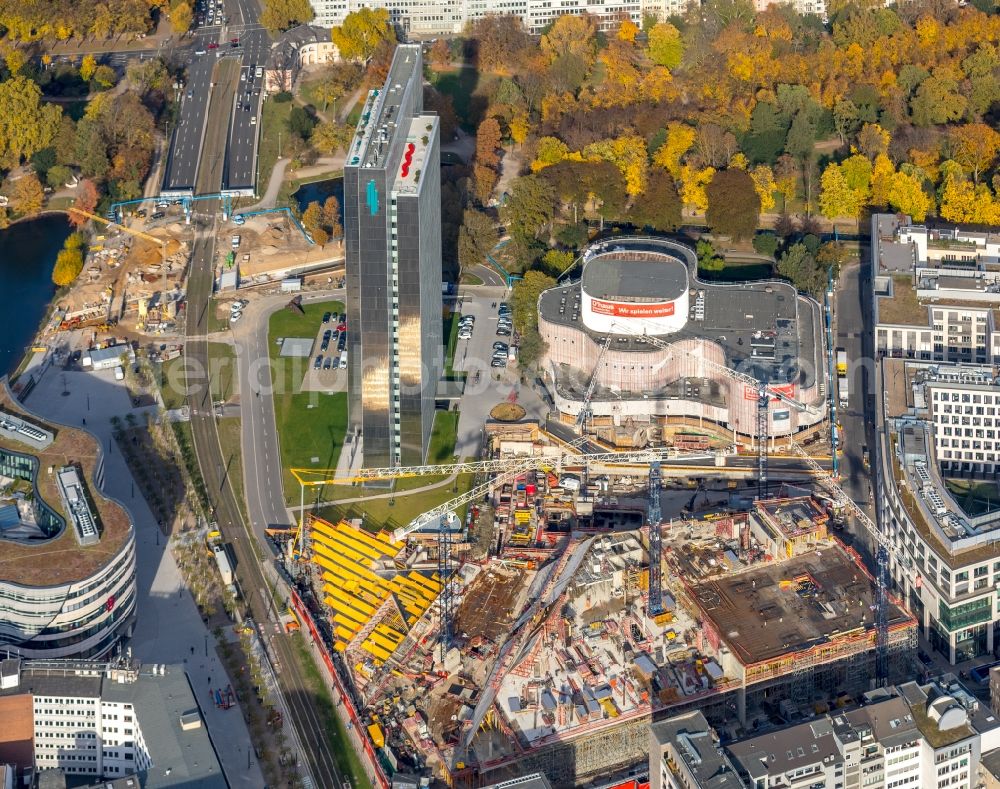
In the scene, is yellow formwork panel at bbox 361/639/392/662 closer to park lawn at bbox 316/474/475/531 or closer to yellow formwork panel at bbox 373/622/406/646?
yellow formwork panel at bbox 373/622/406/646

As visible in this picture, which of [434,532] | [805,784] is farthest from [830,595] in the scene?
[434,532]

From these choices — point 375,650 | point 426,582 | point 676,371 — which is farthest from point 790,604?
point 676,371

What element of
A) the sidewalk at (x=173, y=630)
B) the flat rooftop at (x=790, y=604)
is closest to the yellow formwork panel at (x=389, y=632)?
the sidewalk at (x=173, y=630)

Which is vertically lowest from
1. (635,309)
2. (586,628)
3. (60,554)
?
(586,628)

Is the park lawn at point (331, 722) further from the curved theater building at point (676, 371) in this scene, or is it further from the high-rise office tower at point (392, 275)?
the curved theater building at point (676, 371)

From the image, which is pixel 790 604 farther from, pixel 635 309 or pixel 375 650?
pixel 635 309

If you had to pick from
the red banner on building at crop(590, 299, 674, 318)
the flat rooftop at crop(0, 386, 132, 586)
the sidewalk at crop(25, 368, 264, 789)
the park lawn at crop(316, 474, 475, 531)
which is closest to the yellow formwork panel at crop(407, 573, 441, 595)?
the park lawn at crop(316, 474, 475, 531)

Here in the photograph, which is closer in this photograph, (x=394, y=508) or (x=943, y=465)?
(x=943, y=465)
